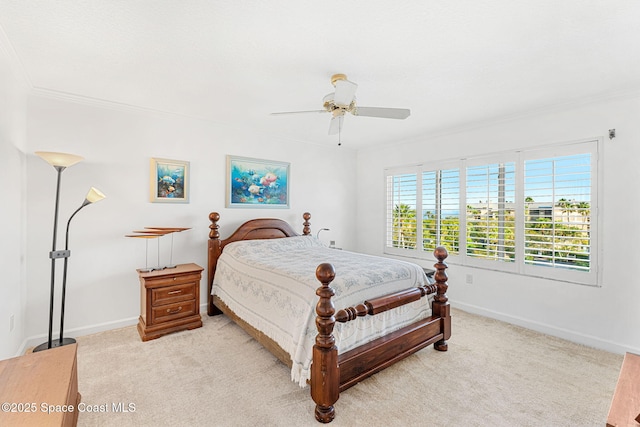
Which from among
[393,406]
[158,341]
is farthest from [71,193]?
[393,406]

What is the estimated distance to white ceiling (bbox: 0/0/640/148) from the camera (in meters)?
1.71

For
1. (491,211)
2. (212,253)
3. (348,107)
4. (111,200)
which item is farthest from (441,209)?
(111,200)

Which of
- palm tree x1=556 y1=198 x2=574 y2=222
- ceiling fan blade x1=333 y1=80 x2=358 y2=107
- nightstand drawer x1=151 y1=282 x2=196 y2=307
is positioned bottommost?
nightstand drawer x1=151 y1=282 x2=196 y2=307

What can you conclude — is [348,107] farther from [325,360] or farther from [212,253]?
[212,253]

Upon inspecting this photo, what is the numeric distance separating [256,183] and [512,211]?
11.2ft

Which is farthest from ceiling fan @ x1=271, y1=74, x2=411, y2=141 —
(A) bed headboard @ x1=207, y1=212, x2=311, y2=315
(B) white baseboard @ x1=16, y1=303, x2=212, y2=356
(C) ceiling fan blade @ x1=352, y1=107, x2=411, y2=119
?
(B) white baseboard @ x1=16, y1=303, x2=212, y2=356

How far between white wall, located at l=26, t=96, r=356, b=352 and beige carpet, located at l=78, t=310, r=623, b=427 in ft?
1.55

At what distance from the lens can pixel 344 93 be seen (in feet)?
7.47

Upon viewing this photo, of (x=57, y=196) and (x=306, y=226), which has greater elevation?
(x=57, y=196)

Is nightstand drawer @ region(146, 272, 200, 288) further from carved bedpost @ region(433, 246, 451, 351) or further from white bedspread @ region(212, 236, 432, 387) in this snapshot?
carved bedpost @ region(433, 246, 451, 351)

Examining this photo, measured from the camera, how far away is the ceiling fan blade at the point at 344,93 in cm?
217

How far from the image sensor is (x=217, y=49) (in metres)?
2.14

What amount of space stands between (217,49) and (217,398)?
2533 mm

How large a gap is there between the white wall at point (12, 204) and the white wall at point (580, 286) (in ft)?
13.2
